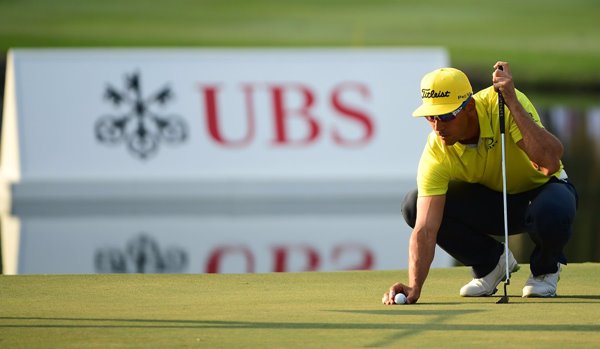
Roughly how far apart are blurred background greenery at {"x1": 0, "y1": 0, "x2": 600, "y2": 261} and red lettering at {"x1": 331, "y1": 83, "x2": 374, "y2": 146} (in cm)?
1929

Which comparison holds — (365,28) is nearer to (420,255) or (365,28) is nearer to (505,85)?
(420,255)

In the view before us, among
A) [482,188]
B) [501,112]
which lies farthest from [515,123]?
[482,188]

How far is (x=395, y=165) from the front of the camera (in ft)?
48.7

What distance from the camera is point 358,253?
11.0 metres

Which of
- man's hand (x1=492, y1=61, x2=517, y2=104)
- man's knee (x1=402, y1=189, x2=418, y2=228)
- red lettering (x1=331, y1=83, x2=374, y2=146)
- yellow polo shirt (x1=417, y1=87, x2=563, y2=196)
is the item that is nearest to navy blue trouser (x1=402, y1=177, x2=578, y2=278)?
man's knee (x1=402, y1=189, x2=418, y2=228)

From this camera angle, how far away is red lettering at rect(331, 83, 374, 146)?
14648 mm

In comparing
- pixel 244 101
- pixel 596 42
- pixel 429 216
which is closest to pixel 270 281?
pixel 429 216

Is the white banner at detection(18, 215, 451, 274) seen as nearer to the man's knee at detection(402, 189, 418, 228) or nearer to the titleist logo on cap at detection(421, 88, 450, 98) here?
the man's knee at detection(402, 189, 418, 228)

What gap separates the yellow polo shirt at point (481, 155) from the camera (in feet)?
22.0

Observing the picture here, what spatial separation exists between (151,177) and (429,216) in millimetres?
8171

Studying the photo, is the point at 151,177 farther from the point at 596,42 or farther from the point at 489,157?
the point at 596,42

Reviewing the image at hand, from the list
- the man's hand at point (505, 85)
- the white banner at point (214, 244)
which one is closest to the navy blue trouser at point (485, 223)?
the man's hand at point (505, 85)

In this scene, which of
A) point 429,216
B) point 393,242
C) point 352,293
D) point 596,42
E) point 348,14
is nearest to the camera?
point 429,216

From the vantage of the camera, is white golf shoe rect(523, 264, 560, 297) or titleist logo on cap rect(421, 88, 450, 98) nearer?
titleist logo on cap rect(421, 88, 450, 98)
